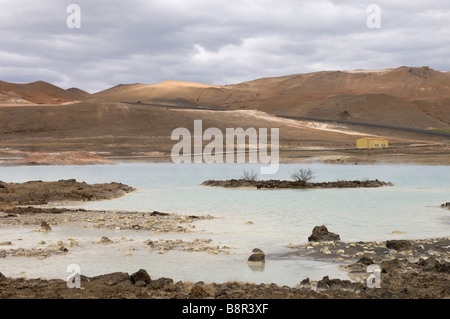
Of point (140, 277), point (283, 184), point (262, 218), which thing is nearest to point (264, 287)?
point (140, 277)

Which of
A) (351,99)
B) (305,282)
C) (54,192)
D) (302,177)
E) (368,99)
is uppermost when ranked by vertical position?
(351,99)

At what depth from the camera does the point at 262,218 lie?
20641mm

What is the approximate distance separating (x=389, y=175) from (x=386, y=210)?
19.8 meters

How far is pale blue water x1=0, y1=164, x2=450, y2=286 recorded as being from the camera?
12547mm

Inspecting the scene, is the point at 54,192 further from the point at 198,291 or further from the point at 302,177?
the point at 198,291

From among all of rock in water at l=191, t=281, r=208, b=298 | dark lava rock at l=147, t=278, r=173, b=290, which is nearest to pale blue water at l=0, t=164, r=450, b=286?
dark lava rock at l=147, t=278, r=173, b=290

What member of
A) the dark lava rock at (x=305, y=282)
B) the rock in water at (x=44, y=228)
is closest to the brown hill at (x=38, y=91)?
the rock in water at (x=44, y=228)

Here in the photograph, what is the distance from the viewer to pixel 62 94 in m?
188

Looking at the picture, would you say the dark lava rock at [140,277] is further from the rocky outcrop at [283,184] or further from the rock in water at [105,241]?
the rocky outcrop at [283,184]

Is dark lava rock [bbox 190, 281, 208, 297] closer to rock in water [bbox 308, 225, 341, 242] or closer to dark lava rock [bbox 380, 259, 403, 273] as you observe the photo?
dark lava rock [bbox 380, 259, 403, 273]

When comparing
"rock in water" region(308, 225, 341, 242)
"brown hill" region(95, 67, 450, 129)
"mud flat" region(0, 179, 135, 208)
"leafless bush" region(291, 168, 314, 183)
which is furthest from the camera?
"brown hill" region(95, 67, 450, 129)

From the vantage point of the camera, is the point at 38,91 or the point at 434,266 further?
the point at 38,91
